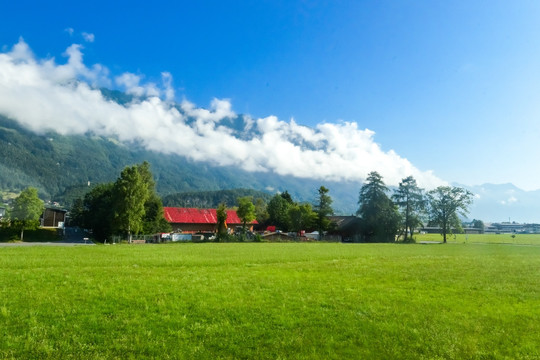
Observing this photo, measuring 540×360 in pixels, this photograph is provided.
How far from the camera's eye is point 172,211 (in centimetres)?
11412

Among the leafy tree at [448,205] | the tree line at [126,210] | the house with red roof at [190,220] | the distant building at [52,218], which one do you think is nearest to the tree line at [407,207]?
the leafy tree at [448,205]

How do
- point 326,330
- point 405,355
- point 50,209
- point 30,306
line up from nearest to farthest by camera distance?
point 405,355 < point 326,330 < point 30,306 < point 50,209

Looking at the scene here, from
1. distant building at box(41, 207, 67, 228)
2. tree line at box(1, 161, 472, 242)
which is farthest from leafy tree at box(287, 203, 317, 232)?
distant building at box(41, 207, 67, 228)

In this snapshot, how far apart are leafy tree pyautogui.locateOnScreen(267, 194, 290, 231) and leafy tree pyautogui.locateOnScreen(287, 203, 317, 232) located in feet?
48.1

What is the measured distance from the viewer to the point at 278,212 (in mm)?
123812

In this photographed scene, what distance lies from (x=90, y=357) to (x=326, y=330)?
244 inches

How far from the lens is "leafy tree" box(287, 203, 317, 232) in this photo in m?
101

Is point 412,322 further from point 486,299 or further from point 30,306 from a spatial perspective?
point 30,306

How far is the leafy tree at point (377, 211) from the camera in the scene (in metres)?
92.8

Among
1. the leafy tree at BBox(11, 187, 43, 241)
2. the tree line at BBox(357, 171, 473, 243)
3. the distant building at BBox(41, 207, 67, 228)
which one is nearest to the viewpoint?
the leafy tree at BBox(11, 187, 43, 241)

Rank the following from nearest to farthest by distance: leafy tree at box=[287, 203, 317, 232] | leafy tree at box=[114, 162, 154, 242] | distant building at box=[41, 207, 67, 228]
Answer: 1. leafy tree at box=[114, 162, 154, 242]
2. leafy tree at box=[287, 203, 317, 232]
3. distant building at box=[41, 207, 67, 228]

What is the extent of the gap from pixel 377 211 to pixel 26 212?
85.4 meters

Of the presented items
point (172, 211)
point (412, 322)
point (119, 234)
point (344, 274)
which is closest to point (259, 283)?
point (344, 274)

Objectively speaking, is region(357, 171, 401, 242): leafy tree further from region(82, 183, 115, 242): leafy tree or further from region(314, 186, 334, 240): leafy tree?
region(82, 183, 115, 242): leafy tree
